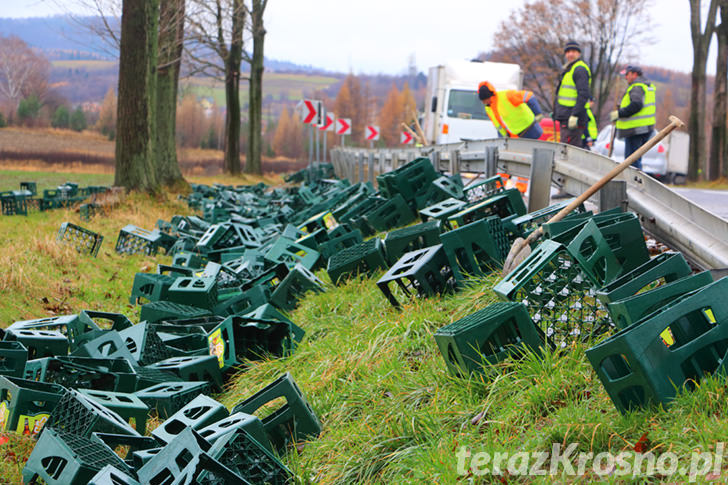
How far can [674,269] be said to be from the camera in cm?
363

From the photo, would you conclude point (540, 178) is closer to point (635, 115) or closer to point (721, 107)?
point (635, 115)

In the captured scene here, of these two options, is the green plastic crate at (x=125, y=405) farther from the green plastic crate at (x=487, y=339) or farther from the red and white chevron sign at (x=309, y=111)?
the red and white chevron sign at (x=309, y=111)

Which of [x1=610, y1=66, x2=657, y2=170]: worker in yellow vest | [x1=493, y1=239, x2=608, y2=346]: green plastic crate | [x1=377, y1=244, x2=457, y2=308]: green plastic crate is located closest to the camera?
[x1=493, y1=239, x2=608, y2=346]: green plastic crate

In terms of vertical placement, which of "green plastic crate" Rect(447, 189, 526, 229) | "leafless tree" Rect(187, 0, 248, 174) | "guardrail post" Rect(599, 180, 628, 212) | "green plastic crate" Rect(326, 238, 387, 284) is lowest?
"green plastic crate" Rect(326, 238, 387, 284)

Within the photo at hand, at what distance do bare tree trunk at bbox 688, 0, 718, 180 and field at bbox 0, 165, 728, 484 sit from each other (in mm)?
22391

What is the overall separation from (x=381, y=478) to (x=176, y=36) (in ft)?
65.0

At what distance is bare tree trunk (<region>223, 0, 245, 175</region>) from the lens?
27.8m

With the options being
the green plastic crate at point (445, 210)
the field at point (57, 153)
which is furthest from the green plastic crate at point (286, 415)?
the field at point (57, 153)

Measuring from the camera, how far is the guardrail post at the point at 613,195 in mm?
5293

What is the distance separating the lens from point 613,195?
534cm

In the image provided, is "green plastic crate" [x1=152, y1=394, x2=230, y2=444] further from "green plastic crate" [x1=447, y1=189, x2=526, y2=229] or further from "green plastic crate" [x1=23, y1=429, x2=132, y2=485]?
"green plastic crate" [x1=447, y1=189, x2=526, y2=229]

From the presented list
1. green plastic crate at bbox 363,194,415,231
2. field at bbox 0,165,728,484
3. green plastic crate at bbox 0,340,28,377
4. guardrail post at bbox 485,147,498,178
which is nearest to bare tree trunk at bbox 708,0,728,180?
guardrail post at bbox 485,147,498,178

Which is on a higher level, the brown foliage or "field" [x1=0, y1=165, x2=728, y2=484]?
the brown foliage

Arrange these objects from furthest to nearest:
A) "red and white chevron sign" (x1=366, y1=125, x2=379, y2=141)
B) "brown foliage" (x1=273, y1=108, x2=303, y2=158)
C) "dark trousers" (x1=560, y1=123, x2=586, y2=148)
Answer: "brown foliage" (x1=273, y1=108, x2=303, y2=158)
"red and white chevron sign" (x1=366, y1=125, x2=379, y2=141)
"dark trousers" (x1=560, y1=123, x2=586, y2=148)
